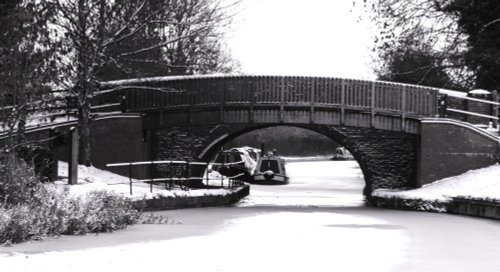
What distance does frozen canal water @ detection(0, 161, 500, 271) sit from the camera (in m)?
9.45

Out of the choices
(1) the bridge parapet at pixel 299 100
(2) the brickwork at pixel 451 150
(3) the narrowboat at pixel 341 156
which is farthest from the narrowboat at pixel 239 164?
(3) the narrowboat at pixel 341 156

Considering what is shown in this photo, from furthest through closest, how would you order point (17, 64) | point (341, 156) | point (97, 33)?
1. point (341, 156)
2. point (97, 33)
3. point (17, 64)

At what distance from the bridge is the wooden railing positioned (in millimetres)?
29

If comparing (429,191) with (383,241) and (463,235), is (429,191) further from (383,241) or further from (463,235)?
(383,241)

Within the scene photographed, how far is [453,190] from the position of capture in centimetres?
2211

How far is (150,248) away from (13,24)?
606cm

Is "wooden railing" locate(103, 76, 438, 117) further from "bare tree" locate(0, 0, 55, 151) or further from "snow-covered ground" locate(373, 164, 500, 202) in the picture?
"bare tree" locate(0, 0, 55, 151)

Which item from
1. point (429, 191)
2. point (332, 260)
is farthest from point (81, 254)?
point (429, 191)

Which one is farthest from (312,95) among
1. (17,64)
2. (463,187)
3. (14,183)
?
(14,183)

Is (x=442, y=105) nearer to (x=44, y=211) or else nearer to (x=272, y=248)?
(x=272, y=248)

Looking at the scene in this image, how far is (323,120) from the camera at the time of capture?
25016 millimetres

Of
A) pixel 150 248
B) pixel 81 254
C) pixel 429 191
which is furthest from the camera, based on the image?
pixel 429 191

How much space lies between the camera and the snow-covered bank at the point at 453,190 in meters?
20.8

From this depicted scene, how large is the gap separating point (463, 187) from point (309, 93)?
5.32 metres
